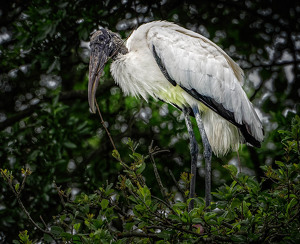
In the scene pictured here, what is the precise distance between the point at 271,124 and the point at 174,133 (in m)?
0.92

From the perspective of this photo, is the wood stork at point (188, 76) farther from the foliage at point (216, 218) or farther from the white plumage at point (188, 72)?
the foliage at point (216, 218)

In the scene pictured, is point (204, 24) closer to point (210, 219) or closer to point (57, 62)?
point (57, 62)

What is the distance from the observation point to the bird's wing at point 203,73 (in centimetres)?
365

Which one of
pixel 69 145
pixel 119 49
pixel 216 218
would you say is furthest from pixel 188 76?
pixel 216 218

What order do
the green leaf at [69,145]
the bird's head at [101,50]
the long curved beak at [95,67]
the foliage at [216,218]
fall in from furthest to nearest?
the green leaf at [69,145], the bird's head at [101,50], the long curved beak at [95,67], the foliage at [216,218]

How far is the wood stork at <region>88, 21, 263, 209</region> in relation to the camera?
12.0 ft

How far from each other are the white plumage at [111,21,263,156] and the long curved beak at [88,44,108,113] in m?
0.13

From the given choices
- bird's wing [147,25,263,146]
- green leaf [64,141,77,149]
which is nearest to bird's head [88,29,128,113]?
bird's wing [147,25,263,146]

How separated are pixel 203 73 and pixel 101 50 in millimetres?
857

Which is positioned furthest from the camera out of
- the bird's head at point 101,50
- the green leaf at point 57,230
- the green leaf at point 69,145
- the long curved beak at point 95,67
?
the green leaf at point 69,145

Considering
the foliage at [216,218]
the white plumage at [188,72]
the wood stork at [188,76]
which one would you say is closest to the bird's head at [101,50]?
the wood stork at [188,76]

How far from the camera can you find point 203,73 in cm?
370

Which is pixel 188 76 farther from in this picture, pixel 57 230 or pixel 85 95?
pixel 57 230

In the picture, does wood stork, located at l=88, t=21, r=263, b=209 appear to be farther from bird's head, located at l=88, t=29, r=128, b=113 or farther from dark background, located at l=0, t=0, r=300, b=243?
dark background, located at l=0, t=0, r=300, b=243
